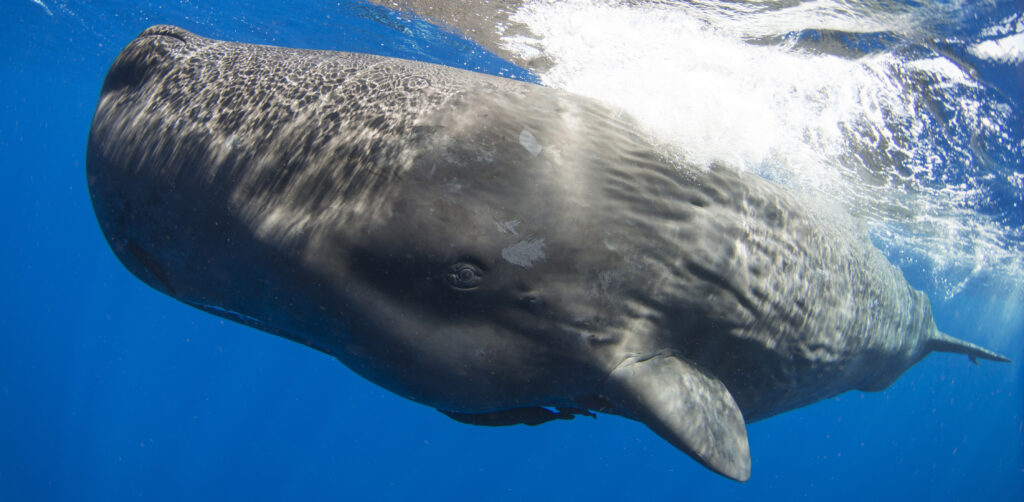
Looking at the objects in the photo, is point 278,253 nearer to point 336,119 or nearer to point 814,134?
point 336,119

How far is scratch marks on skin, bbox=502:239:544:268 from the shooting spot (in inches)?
113

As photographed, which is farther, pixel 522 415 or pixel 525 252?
pixel 522 415

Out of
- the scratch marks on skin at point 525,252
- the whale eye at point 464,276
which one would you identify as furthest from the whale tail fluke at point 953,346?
the whale eye at point 464,276

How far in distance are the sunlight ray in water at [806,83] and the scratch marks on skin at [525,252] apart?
1889 millimetres

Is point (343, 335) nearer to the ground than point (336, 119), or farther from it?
nearer to the ground

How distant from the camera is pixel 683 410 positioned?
3.09 meters

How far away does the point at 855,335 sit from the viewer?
5281 millimetres

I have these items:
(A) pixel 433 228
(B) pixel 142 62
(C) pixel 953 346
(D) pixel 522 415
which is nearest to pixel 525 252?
(A) pixel 433 228

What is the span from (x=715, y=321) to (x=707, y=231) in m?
0.61

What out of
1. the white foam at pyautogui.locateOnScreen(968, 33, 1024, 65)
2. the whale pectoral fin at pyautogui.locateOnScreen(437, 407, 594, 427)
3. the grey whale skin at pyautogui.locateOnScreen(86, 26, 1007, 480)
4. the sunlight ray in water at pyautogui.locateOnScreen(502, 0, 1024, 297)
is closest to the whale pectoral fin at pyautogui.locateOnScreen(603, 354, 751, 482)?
the grey whale skin at pyautogui.locateOnScreen(86, 26, 1007, 480)

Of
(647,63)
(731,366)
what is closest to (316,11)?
(647,63)

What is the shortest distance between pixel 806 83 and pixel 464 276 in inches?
343

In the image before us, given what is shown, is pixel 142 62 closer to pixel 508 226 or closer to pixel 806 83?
pixel 508 226

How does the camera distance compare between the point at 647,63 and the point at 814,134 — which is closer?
the point at 647,63
